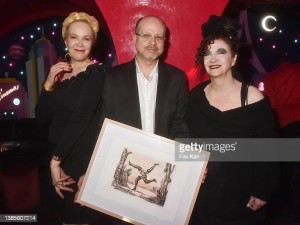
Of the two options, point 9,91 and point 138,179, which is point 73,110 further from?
point 9,91

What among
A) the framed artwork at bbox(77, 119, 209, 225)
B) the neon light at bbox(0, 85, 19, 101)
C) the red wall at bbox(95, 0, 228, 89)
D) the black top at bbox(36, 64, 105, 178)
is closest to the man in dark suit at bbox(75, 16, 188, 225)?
the black top at bbox(36, 64, 105, 178)

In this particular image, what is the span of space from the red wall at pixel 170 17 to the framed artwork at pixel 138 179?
98 cm

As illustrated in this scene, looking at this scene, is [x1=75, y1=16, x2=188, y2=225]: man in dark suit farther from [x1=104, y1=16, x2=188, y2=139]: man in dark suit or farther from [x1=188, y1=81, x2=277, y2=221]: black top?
[x1=188, y1=81, x2=277, y2=221]: black top

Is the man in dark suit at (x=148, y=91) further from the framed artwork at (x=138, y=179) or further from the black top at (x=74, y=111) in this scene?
the framed artwork at (x=138, y=179)

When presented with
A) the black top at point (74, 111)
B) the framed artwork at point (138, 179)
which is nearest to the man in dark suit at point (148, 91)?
the black top at point (74, 111)

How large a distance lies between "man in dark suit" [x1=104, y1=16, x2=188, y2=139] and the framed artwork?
25 cm

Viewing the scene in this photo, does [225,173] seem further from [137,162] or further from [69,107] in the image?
[69,107]

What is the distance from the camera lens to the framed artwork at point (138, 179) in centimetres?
203

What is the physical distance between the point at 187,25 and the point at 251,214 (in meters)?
1.63

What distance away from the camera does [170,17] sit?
8.79 ft

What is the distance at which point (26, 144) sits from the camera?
673cm

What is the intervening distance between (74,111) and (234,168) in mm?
1202

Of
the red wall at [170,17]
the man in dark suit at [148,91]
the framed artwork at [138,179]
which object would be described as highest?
the red wall at [170,17]

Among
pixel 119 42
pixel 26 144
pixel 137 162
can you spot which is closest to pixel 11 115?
pixel 26 144
